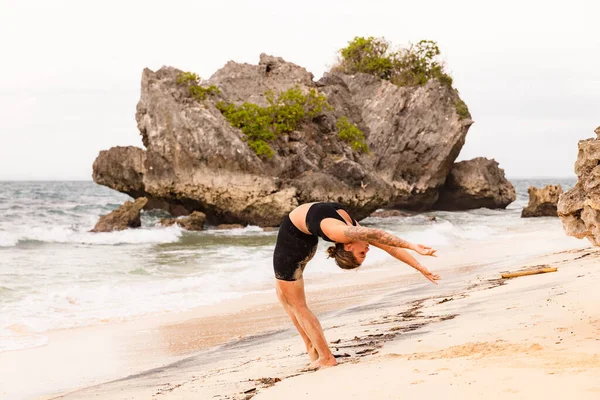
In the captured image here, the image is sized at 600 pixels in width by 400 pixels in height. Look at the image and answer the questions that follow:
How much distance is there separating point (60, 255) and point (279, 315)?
9.92 m

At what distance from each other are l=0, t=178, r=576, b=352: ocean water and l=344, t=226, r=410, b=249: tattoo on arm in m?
5.05

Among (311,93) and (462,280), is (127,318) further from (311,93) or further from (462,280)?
(311,93)

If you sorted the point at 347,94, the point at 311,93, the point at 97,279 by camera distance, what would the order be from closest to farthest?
1. the point at 97,279
2. the point at 311,93
3. the point at 347,94

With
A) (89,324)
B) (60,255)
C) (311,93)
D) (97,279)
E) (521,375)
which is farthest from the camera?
(311,93)

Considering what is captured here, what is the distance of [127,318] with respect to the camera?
→ 9.45m

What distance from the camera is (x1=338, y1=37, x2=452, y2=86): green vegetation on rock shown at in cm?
4016

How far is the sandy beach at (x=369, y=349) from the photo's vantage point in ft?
12.6

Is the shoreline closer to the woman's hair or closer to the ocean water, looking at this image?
the woman's hair

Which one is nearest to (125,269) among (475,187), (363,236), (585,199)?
(363,236)

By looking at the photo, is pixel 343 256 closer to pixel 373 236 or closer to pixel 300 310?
pixel 373 236

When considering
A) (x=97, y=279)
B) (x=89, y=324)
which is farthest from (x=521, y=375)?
(x=97, y=279)

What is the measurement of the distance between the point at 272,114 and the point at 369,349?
23.3 m

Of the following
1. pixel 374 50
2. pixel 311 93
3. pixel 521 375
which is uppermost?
pixel 374 50

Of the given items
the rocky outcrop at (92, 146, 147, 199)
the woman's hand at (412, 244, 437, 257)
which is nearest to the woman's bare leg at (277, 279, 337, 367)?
the woman's hand at (412, 244, 437, 257)
